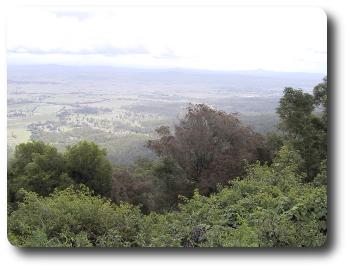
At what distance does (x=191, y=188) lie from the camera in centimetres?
694

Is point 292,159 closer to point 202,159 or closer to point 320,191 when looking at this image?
point 202,159

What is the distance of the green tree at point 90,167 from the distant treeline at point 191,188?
1 centimetres

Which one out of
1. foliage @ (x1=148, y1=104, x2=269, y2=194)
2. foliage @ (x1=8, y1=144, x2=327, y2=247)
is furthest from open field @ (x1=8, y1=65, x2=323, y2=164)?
foliage @ (x1=8, y1=144, x2=327, y2=247)

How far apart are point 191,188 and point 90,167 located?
1.43 meters

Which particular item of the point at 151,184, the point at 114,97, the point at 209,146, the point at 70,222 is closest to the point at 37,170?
the point at 70,222

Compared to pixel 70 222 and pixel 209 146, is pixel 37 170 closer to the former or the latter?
pixel 70 222

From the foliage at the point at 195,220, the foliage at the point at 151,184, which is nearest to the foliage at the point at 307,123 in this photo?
the foliage at the point at 195,220

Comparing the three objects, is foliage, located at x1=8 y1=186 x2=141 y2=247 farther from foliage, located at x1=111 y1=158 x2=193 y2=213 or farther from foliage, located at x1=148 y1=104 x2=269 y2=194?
foliage, located at x1=148 y1=104 x2=269 y2=194

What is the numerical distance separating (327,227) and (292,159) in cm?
215

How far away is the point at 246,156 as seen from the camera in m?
6.95

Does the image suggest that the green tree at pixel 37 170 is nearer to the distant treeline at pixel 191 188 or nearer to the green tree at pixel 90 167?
the distant treeline at pixel 191 188

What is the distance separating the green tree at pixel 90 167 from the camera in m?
5.92

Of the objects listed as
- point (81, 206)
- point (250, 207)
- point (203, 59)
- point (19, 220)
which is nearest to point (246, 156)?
point (250, 207)

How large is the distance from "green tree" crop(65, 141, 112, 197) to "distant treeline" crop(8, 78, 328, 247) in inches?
0.6
